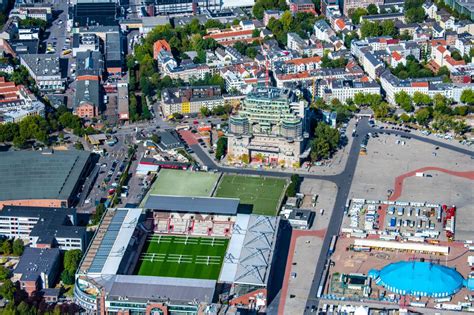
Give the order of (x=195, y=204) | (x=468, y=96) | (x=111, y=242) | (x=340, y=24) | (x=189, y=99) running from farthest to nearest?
(x=340, y=24) → (x=468, y=96) → (x=189, y=99) → (x=195, y=204) → (x=111, y=242)

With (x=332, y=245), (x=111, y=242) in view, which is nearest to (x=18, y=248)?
(x=111, y=242)

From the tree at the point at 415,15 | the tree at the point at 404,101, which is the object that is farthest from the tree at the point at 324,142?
the tree at the point at 415,15

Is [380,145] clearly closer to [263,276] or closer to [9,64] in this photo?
[263,276]

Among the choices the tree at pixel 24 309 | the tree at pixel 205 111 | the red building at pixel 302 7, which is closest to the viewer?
the tree at pixel 24 309

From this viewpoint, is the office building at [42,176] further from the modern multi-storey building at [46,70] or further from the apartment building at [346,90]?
the apartment building at [346,90]

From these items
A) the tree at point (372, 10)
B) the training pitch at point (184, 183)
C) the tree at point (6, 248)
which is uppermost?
the tree at point (372, 10)

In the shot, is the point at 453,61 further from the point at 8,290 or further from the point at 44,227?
the point at 8,290

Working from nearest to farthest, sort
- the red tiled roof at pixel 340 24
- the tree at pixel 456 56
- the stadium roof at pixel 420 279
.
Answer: the stadium roof at pixel 420 279, the tree at pixel 456 56, the red tiled roof at pixel 340 24
